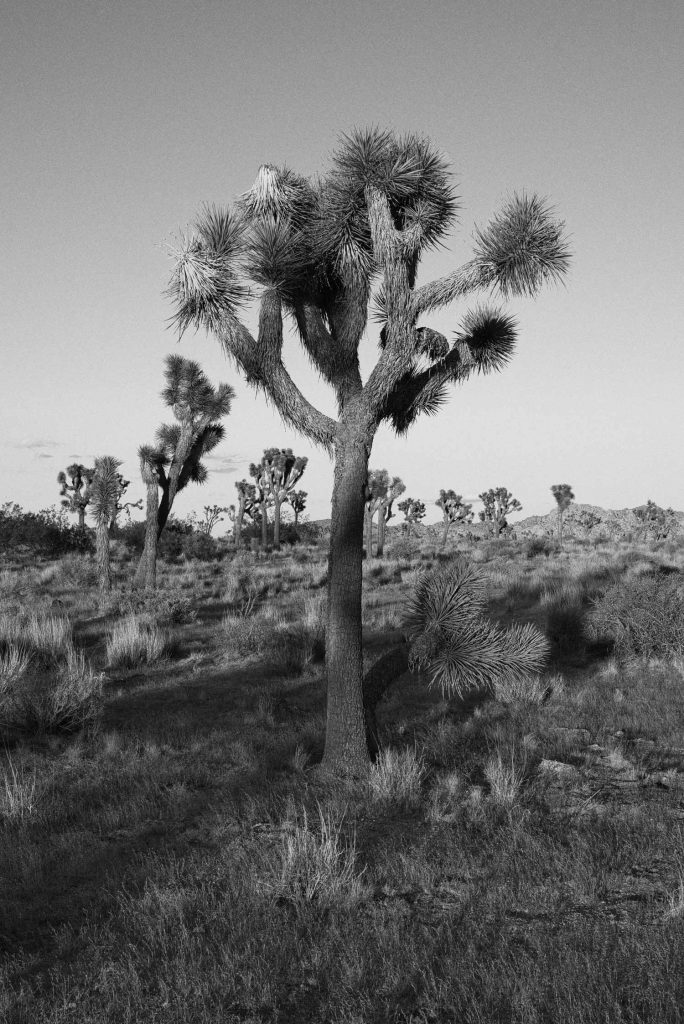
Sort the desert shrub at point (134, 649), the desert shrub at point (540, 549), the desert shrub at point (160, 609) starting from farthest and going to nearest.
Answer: the desert shrub at point (540, 549) → the desert shrub at point (160, 609) → the desert shrub at point (134, 649)

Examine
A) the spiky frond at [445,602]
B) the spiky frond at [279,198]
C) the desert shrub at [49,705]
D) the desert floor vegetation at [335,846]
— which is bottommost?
the desert floor vegetation at [335,846]

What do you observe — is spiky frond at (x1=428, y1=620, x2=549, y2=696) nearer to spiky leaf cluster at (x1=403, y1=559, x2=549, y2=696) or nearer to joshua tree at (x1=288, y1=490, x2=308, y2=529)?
spiky leaf cluster at (x1=403, y1=559, x2=549, y2=696)

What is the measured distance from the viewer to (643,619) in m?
11.9

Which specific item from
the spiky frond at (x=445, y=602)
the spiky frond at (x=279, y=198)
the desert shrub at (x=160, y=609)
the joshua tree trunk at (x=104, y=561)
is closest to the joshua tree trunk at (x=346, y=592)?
the spiky frond at (x=445, y=602)

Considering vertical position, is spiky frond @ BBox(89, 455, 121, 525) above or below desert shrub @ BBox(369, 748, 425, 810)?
above

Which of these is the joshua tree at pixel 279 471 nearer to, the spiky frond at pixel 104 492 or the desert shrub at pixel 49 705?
the spiky frond at pixel 104 492

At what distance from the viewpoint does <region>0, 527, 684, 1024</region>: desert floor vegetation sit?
3459mm

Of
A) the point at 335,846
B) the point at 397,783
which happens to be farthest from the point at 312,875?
the point at 397,783

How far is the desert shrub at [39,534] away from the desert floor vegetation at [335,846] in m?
26.1

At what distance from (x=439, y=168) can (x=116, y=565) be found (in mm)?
28740

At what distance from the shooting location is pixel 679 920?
12.9ft

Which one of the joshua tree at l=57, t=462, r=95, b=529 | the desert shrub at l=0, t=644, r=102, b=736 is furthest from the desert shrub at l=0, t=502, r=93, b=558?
the desert shrub at l=0, t=644, r=102, b=736

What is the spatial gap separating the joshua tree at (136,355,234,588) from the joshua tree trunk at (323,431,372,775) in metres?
16.7

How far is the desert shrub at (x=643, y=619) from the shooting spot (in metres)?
11.7
